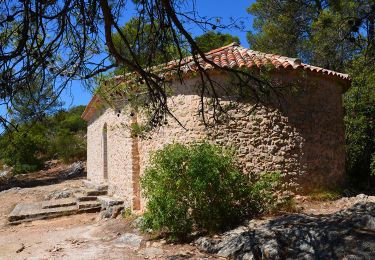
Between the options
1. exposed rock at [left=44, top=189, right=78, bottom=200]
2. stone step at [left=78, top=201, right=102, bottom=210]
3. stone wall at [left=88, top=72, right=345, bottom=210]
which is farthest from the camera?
exposed rock at [left=44, top=189, right=78, bottom=200]

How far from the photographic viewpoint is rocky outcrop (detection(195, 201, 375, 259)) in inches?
252

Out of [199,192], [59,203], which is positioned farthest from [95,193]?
[199,192]

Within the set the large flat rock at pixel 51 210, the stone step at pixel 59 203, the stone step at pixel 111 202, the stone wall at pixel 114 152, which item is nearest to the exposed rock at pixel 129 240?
the stone wall at pixel 114 152

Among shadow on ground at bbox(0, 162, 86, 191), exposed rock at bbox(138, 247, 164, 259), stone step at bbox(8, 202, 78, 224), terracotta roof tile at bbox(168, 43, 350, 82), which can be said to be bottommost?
exposed rock at bbox(138, 247, 164, 259)

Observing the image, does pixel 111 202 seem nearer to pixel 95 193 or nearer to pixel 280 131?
pixel 95 193

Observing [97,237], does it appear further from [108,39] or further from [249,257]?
[108,39]

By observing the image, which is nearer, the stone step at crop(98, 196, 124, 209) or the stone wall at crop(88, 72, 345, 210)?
the stone wall at crop(88, 72, 345, 210)

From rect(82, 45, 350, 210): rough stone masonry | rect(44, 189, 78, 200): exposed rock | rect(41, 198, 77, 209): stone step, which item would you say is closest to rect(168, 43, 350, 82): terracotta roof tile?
rect(82, 45, 350, 210): rough stone masonry

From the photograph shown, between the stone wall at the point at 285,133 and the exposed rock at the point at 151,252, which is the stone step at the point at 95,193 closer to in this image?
the stone wall at the point at 285,133

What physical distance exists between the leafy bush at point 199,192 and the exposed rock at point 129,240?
34 cm

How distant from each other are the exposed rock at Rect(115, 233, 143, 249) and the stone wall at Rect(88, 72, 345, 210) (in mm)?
2115

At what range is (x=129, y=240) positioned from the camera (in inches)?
350

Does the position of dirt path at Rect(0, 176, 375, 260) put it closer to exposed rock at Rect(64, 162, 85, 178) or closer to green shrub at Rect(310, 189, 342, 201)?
green shrub at Rect(310, 189, 342, 201)

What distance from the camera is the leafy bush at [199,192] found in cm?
833
